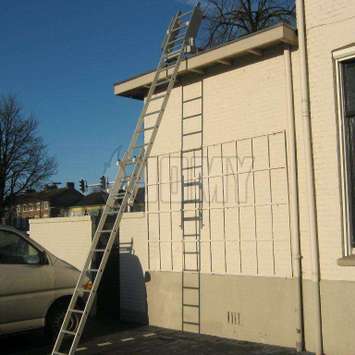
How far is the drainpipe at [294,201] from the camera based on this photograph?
815cm

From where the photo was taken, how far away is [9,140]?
1761 inches

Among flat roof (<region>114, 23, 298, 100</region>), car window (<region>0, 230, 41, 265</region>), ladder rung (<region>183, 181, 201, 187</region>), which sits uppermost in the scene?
flat roof (<region>114, 23, 298, 100</region>)

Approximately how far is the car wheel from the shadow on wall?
1.75 metres

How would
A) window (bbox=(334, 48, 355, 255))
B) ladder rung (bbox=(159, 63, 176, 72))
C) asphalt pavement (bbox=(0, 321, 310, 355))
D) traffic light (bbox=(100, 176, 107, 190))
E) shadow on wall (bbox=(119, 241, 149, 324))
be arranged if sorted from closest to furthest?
window (bbox=(334, 48, 355, 255)) < asphalt pavement (bbox=(0, 321, 310, 355)) < ladder rung (bbox=(159, 63, 176, 72)) < shadow on wall (bbox=(119, 241, 149, 324)) < traffic light (bbox=(100, 176, 107, 190))

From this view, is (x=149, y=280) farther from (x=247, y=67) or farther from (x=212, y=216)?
(x=247, y=67)

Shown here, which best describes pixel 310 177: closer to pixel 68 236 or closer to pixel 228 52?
pixel 228 52

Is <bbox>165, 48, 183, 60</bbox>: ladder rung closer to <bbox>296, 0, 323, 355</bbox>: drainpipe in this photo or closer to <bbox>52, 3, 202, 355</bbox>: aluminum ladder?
<bbox>52, 3, 202, 355</bbox>: aluminum ladder

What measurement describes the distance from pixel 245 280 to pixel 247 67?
3538 mm

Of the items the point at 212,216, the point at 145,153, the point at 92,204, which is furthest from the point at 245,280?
the point at 92,204

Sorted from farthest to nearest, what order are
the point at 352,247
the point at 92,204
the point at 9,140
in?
the point at 92,204 → the point at 9,140 → the point at 352,247

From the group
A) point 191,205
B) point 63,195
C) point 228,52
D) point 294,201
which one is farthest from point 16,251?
point 63,195

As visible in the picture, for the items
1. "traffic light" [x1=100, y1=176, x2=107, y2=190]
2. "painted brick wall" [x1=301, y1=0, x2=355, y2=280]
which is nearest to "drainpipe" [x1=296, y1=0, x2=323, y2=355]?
"painted brick wall" [x1=301, y1=0, x2=355, y2=280]

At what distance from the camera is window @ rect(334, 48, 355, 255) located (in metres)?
7.74

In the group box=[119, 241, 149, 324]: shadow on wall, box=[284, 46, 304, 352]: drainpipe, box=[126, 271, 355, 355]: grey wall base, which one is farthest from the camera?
box=[119, 241, 149, 324]: shadow on wall
